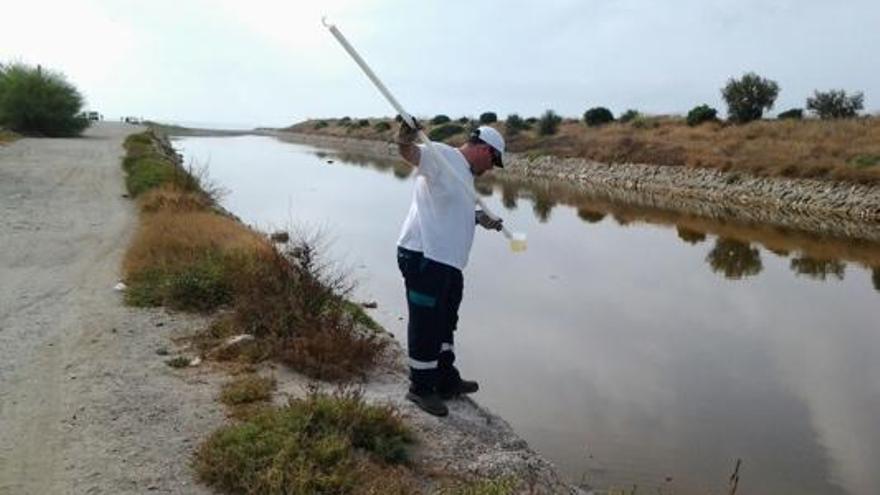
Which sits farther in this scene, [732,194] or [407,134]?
[732,194]

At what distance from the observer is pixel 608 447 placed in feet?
24.8

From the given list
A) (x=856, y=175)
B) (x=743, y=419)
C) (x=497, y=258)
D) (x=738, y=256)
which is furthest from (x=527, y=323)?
(x=856, y=175)

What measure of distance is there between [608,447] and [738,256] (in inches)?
526

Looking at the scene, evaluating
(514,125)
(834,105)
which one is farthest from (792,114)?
(514,125)

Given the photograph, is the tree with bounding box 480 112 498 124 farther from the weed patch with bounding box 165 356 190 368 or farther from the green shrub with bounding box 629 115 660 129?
the weed patch with bounding box 165 356 190 368

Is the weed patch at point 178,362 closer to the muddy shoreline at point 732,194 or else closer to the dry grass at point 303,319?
the dry grass at point 303,319

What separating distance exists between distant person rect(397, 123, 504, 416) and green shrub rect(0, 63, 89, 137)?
1726 inches

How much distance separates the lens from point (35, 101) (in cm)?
4466

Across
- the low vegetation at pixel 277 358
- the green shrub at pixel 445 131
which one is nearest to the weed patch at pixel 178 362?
the low vegetation at pixel 277 358

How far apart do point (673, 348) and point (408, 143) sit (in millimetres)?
6693

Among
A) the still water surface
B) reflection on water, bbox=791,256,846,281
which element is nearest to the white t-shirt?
the still water surface

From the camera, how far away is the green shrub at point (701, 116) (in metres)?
48.3

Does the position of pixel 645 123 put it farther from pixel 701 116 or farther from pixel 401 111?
pixel 401 111

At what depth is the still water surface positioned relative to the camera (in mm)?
7473
